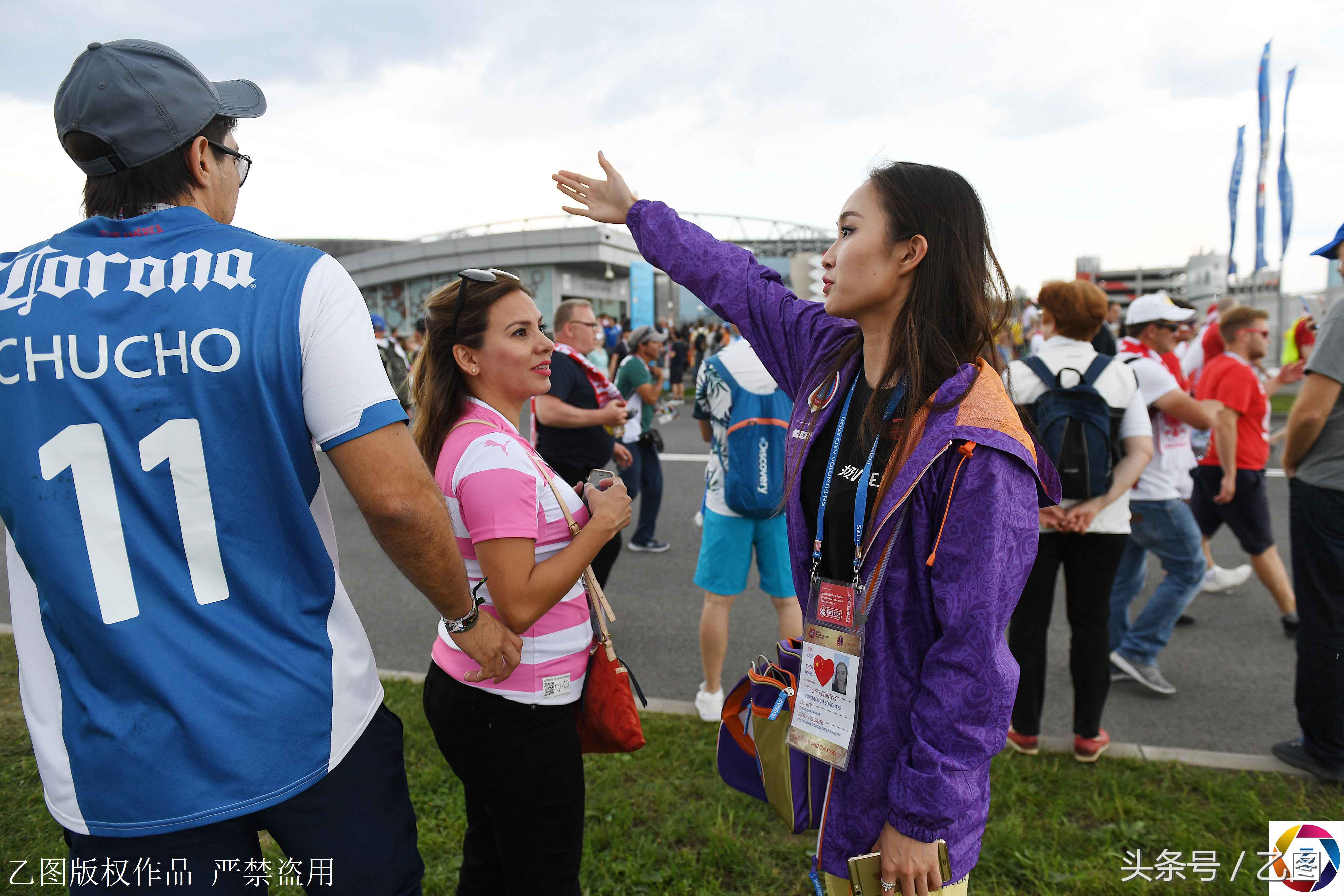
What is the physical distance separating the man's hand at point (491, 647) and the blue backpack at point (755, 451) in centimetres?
206

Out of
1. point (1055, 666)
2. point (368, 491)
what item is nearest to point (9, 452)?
point (368, 491)

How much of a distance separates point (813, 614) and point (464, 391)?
1113 mm

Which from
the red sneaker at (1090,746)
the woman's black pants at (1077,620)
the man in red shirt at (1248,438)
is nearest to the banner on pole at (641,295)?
the man in red shirt at (1248,438)

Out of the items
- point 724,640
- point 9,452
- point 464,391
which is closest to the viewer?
point 9,452

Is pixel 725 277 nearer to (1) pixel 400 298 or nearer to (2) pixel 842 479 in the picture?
(2) pixel 842 479

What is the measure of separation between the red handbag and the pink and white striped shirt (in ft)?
0.06

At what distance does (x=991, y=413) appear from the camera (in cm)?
151

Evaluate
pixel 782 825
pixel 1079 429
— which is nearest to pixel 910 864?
pixel 782 825

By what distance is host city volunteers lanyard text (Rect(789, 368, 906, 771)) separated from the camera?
1614 mm

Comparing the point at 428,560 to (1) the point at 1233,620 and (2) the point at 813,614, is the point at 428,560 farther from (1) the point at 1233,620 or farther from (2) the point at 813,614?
(1) the point at 1233,620

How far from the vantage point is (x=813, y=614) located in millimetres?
1726

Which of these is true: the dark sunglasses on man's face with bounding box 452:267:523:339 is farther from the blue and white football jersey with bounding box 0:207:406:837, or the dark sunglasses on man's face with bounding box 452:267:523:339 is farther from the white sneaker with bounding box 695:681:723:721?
the white sneaker with bounding box 695:681:723:721

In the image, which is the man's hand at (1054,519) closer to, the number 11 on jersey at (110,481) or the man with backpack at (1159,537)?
the man with backpack at (1159,537)

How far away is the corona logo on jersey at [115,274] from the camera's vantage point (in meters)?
1.33
